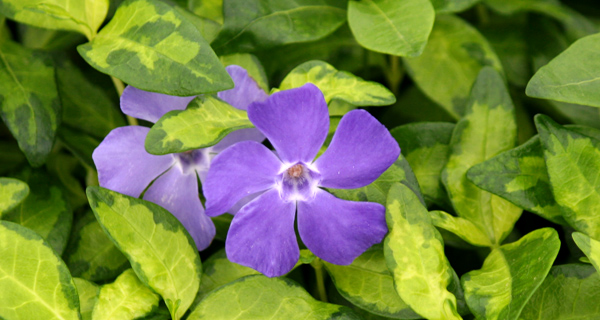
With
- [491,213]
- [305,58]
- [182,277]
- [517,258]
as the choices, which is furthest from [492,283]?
[305,58]

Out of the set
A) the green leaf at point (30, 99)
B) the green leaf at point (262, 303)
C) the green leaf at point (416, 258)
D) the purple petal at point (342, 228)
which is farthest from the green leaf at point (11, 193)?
the green leaf at point (416, 258)

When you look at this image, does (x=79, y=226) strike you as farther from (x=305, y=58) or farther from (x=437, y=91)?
(x=437, y=91)

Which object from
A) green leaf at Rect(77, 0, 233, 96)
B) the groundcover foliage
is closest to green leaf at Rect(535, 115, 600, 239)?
the groundcover foliage

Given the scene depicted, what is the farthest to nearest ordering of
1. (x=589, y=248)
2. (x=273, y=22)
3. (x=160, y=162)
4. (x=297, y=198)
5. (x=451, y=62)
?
(x=451, y=62) < (x=273, y=22) < (x=160, y=162) < (x=297, y=198) < (x=589, y=248)

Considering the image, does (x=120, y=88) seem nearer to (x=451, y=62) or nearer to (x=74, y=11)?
(x=74, y=11)

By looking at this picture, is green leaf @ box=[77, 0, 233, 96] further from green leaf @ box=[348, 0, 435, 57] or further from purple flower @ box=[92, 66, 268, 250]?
green leaf @ box=[348, 0, 435, 57]

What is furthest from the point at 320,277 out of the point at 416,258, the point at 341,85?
the point at 341,85
